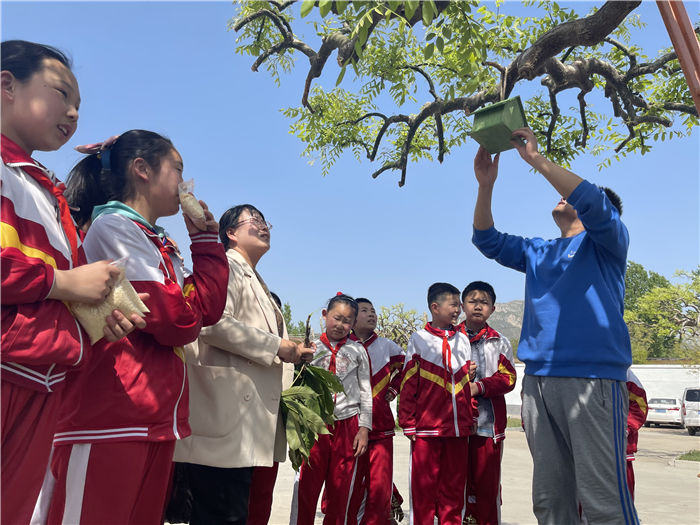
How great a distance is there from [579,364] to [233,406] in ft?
5.47

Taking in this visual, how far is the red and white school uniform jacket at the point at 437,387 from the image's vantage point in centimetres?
550

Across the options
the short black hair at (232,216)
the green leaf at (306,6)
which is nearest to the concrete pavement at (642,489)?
the short black hair at (232,216)

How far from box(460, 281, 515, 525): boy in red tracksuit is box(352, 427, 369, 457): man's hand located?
1.07m

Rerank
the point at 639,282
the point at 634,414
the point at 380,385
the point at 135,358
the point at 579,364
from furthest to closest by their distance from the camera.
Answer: the point at 639,282
the point at 380,385
the point at 634,414
the point at 579,364
the point at 135,358

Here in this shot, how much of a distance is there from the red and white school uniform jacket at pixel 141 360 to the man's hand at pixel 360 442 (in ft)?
10.3

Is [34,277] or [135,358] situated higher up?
[34,277]

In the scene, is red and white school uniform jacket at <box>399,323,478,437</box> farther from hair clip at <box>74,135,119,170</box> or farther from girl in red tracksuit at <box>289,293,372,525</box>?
hair clip at <box>74,135,119,170</box>

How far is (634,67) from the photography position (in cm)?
795

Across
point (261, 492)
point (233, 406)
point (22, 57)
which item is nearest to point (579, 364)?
point (233, 406)

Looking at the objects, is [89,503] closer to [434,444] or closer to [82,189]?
[82,189]

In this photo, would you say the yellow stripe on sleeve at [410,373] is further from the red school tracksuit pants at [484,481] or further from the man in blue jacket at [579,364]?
the man in blue jacket at [579,364]

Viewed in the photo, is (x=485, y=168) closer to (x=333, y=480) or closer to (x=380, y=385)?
(x=333, y=480)

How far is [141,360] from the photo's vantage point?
7.44ft

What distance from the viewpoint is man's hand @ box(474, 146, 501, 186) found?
3.56m
